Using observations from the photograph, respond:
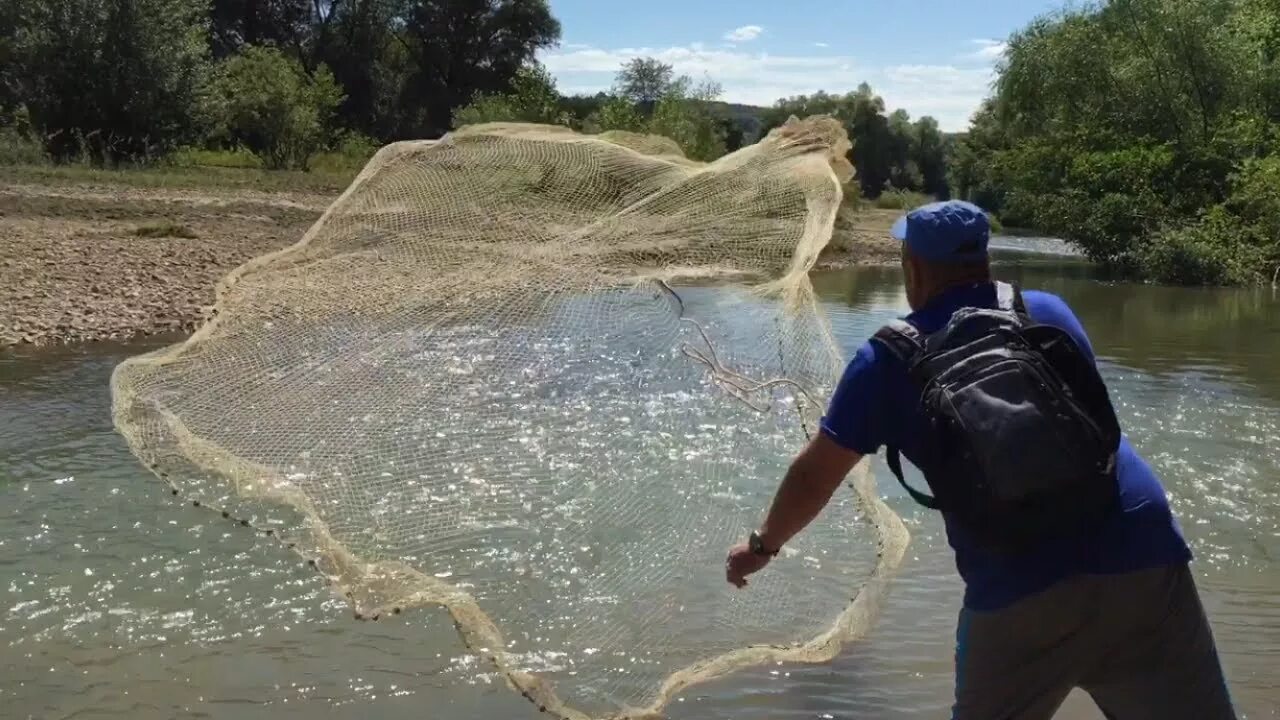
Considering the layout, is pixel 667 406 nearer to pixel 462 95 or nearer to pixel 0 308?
pixel 0 308

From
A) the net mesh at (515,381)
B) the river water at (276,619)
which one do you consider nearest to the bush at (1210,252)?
the river water at (276,619)

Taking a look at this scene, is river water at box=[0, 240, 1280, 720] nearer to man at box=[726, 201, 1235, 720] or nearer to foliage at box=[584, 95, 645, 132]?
man at box=[726, 201, 1235, 720]

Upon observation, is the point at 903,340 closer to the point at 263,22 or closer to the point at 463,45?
the point at 463,45

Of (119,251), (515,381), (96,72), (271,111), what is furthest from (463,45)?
(515,381)

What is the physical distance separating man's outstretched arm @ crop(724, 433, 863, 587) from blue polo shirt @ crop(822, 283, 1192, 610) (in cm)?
4

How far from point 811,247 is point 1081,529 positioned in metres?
2.62

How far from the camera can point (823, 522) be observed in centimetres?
621

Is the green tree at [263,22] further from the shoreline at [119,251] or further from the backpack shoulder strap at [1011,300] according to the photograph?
the backpack shoulder strap at [1011,300]

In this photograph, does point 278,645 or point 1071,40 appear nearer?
point 278,645

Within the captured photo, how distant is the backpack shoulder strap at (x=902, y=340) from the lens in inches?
98.8

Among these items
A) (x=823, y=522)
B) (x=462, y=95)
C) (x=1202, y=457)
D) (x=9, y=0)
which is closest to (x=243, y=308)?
(x=823, y=522)

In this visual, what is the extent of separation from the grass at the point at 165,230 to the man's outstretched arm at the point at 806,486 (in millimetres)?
17246

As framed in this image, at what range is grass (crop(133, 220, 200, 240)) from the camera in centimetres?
1802

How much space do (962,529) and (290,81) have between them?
116 feet
